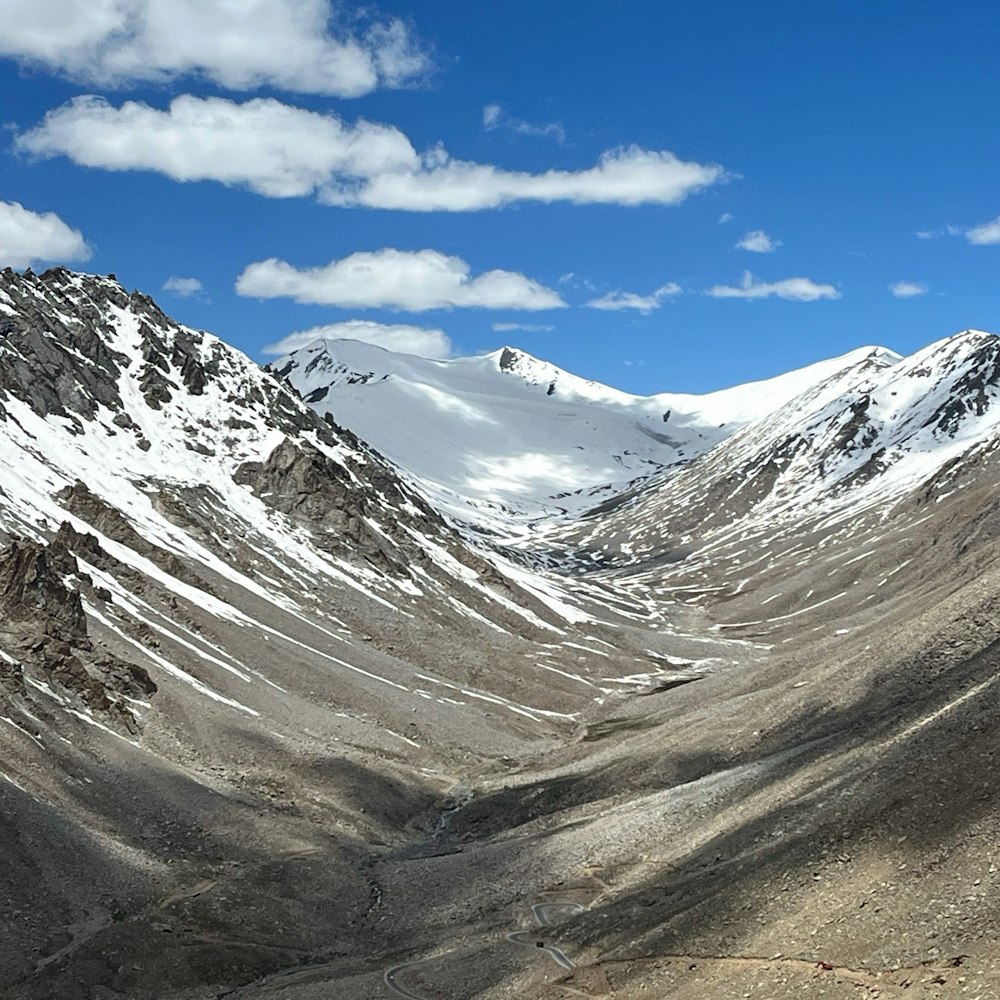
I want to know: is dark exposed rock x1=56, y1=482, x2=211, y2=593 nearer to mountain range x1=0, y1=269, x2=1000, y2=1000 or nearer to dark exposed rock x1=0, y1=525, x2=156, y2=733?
mountain range x1=0, y1=269, x2=1000, y2=1000

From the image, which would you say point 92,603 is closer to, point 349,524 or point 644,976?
point 349,524

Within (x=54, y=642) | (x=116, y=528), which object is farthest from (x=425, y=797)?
(x=116, y=528)

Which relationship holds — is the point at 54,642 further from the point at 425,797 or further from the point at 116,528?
the point at 116,528

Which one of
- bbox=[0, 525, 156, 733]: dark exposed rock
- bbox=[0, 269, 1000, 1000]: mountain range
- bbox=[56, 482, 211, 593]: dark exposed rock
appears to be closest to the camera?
bbox=[0, 269, 1000, 1000]: mountain range

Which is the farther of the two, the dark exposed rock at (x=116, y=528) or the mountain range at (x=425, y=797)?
the dark exposed rock at (x=116, y=528)

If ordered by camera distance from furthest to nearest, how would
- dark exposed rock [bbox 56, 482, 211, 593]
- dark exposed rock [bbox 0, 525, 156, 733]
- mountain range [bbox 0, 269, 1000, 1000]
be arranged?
dark exposed rock [bbox 56, 482, 211, 593]
dark exposed rock [bbox 0, 525, 156, 733]
mountain range [bbox 0, 269, 1000, 1000]

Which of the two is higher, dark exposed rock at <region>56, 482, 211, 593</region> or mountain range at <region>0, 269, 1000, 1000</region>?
dark exposed rock at <region>56, 482, 211, 593</region>

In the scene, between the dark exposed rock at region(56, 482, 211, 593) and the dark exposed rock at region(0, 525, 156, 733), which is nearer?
the dark exposed rock at region(0, 525, 156, 733)

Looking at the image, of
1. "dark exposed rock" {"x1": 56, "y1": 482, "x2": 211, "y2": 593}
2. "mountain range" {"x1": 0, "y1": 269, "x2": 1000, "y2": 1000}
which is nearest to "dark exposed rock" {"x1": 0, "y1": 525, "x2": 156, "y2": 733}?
"mountain range" {"x1": 0, "y1": 269, "x2": 1000, "y2": 1000}

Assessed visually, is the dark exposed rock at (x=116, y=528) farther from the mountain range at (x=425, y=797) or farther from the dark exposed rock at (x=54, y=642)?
the dark exposed rock at (x=54, y=642)

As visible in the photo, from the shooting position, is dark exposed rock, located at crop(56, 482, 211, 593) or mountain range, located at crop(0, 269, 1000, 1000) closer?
mountain range, located at crop(0, 269, 1000, 1000)

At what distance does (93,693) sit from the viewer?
312ft

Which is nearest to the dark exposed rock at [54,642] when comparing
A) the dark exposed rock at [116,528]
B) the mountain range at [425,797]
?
the mountain range at [425,797]

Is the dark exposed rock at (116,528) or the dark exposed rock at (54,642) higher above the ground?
the dark exposed rock at (116,528)
